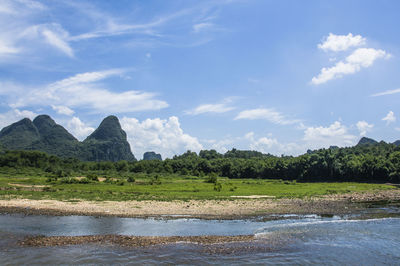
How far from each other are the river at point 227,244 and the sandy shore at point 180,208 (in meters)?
2.94

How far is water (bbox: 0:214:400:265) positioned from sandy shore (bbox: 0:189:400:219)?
10.3 feet

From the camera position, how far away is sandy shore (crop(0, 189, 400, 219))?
38159 mm

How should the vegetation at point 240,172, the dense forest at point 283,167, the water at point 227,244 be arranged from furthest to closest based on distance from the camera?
the dense forest at point 283,167, the vegetation at point 240,172, the water at point 227,244

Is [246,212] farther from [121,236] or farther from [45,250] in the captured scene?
[45,250]

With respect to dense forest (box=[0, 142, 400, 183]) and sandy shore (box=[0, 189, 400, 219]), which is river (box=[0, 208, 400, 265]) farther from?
dense forest (box=[0, 142, 400, 183])

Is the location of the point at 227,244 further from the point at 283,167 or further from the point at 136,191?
the point at 283,167

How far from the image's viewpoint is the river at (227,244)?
21.3 metres

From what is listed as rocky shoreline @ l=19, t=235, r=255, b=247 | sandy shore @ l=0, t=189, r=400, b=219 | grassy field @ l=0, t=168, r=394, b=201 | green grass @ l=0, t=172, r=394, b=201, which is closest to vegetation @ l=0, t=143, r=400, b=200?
grassy field @ l=0, t=168, r=394, b=201

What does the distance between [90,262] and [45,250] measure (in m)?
4.80

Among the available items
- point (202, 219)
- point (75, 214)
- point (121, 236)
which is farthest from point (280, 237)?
point (75, 214)

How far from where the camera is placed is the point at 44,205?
4303 centimetres

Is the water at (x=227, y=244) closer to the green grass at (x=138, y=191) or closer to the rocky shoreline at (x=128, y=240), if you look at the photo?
the rocky shoreline at (x=128, y=240)

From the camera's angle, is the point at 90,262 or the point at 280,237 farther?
the point at 280,237

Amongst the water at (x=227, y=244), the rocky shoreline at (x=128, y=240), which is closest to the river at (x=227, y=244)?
the water at (x=227, y=244)
